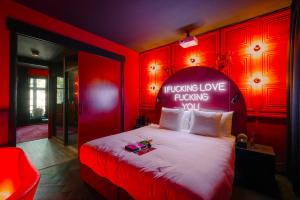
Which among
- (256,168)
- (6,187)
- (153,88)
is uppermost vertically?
(153,88)

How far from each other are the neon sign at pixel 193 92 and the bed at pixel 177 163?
0.02m

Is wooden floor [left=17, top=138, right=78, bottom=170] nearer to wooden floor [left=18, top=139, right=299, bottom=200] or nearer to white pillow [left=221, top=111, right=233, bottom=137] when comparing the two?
wooden floor [left=18, top=139, right=299, bottom=200]

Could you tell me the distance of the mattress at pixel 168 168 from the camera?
1123mm

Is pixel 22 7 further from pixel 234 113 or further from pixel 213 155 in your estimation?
pixel 234 113

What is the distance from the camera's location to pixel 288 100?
2.22 meters

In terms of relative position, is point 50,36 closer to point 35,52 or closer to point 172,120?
point 35,52

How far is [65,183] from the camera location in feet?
7.34

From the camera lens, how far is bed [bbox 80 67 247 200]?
3.79ft

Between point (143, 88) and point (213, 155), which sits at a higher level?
point (143, 88)

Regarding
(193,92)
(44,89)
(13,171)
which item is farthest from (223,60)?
(44,89)

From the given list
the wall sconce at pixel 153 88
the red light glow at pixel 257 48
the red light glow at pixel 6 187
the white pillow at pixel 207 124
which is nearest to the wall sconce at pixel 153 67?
the wall sconce at pixel 153 88

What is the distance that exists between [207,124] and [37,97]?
7831 mm

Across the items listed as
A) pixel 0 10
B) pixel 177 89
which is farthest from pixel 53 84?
pixel 177 89

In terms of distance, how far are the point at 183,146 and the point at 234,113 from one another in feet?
4.85
